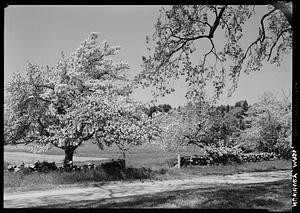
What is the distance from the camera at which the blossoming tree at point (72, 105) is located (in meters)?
13.3

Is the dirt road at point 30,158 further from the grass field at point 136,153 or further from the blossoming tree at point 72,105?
the blossoming tree at point 72,105

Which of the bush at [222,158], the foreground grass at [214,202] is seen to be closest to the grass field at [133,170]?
the bush at [222,158]

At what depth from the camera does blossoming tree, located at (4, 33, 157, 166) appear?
13289mm

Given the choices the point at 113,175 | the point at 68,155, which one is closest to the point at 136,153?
the point at 113,175

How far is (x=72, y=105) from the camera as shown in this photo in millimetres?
13766

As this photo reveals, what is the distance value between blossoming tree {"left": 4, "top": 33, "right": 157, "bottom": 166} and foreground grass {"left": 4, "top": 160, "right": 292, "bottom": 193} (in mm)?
1131

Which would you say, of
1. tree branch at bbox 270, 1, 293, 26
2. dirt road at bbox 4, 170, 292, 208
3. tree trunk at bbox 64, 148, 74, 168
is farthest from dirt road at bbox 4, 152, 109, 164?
tree branch at bbox 270, 1, 293, 26

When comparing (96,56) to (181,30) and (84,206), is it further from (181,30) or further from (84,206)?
(84,206)

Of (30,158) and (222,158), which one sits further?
(222,158)

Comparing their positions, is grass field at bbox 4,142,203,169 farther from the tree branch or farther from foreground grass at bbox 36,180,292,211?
the tree branch

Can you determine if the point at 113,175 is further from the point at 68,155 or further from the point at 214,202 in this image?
the point at 214,202

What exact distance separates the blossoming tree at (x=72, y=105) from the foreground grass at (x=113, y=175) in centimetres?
113

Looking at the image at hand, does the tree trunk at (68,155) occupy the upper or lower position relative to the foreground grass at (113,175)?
upper

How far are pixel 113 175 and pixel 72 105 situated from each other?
3004mm
